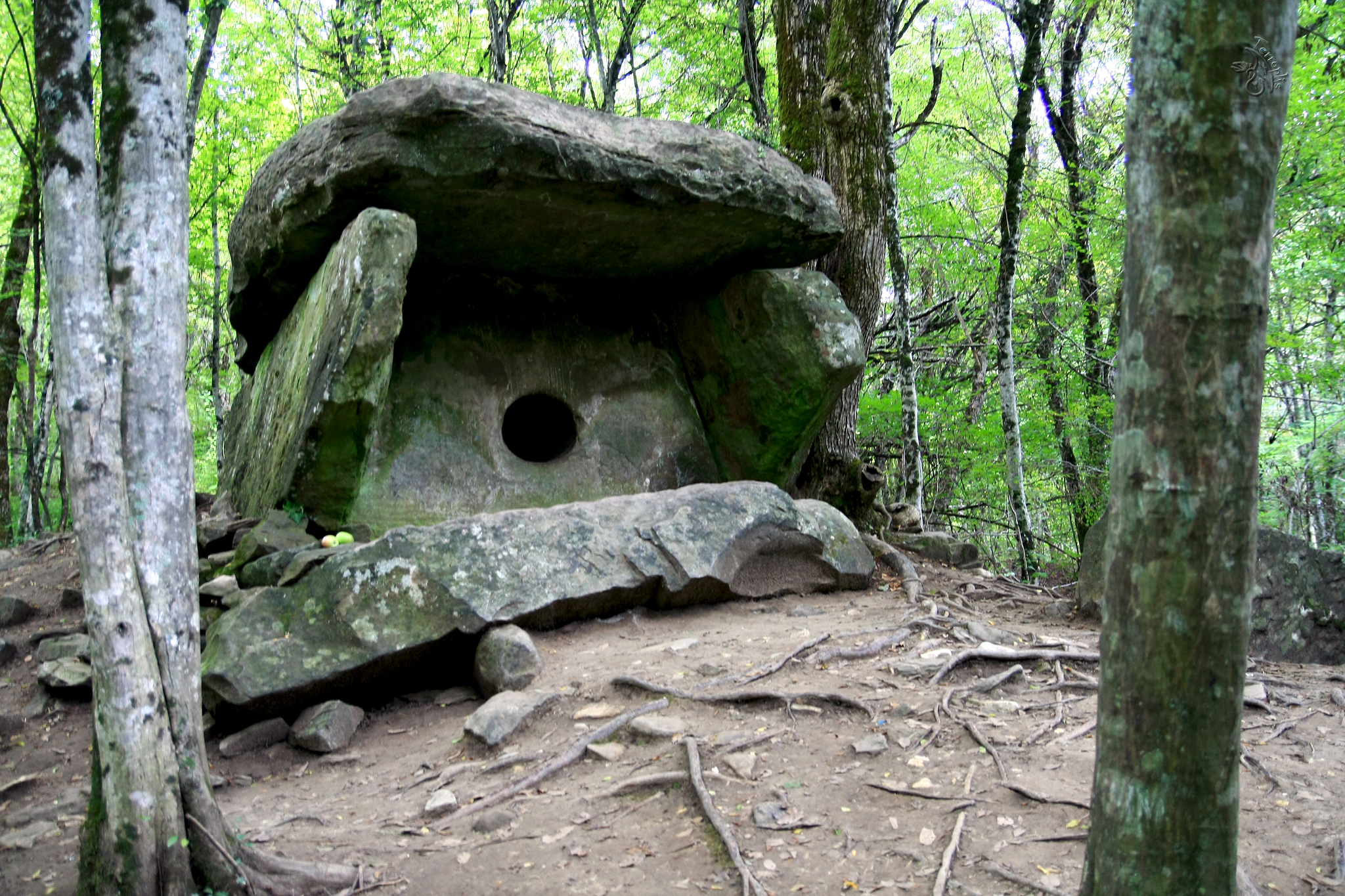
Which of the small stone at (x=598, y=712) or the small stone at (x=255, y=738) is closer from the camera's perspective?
the small stone at (x=598, y=712)

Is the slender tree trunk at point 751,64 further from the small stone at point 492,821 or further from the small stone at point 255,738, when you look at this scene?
the small stone at point 492,821

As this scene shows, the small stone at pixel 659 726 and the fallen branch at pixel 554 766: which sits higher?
the small stone at pixel 659 726

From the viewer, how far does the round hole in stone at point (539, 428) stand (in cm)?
732

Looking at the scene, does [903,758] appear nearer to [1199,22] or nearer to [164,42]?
[1199,22]

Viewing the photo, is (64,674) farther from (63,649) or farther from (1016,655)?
(1016,655)

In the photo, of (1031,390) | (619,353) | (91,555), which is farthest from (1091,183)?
(91,555)

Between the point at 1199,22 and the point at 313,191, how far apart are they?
5.04m

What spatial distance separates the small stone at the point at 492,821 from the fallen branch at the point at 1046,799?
1.72 meters

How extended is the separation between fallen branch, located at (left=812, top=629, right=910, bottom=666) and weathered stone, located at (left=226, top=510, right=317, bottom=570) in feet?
9.66

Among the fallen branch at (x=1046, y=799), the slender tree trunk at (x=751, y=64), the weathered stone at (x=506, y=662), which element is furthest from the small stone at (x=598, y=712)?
the slender tree trunk at (x=751, y=64)

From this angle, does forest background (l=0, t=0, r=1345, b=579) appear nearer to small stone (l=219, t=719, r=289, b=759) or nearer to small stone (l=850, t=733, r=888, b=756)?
small stone (l=850, t=733, r=888, b=756)

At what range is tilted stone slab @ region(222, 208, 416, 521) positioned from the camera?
203 inches

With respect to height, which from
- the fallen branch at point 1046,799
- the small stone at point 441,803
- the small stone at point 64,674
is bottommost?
the small stone at point 441,803

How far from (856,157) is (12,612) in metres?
6.90
